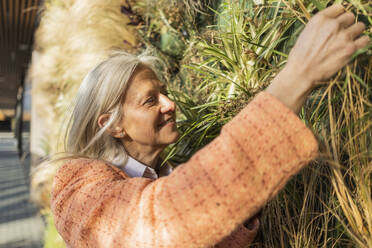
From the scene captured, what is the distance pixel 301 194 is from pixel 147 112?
51 cm

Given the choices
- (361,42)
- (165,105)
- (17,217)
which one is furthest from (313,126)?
(17,217)

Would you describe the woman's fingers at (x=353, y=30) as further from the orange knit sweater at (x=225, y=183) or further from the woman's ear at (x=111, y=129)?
the woman's ear at (x=111, y=129)

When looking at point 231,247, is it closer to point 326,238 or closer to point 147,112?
point 326,238

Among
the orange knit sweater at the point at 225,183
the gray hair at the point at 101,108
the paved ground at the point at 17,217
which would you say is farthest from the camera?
the paved ground at the point at 17,217

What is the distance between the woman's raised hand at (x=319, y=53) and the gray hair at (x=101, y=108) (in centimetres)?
56

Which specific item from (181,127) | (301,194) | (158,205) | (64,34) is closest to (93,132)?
(181,127)

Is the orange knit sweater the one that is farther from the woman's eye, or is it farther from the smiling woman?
the woman's eye

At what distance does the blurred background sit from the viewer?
65 centimetres

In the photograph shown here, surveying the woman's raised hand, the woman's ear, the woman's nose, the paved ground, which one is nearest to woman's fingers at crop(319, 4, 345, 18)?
the woman's raised hand

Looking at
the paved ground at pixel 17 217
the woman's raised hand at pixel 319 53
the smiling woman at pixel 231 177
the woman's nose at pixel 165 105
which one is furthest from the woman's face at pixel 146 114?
the paved ground at pixel 17 217

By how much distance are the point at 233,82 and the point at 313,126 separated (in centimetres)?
31

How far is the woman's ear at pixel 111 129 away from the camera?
3.40ft

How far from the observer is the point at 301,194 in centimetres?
95

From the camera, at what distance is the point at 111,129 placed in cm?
104
